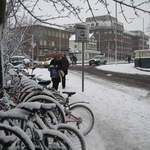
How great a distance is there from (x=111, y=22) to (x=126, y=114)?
2.91 meters

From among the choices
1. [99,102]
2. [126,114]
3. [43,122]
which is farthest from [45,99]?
[99,102]

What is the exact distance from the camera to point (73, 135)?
381 centimetres

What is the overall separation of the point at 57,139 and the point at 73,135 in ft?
1.91

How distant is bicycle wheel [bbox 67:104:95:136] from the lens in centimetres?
546

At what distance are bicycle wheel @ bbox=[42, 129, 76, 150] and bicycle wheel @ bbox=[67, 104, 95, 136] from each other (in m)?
2.11

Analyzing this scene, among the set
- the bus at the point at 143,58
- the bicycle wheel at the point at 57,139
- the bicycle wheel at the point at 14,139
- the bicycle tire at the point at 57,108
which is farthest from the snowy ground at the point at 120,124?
the bus at the point at 143,58

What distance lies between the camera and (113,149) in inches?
203

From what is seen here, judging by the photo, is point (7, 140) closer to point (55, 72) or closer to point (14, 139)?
point (14, 139)

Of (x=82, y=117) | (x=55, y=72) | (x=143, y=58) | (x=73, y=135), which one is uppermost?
(x=143, y=58)

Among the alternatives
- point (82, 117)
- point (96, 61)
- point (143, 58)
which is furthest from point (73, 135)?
point (96, 61)

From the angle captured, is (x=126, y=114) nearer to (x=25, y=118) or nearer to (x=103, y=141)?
(x=103, y=141)

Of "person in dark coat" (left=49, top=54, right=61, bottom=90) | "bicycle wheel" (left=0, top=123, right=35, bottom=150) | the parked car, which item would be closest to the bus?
the parked car

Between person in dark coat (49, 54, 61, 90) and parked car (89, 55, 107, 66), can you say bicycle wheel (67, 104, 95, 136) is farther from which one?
parked car (89, 55, 107, 66)

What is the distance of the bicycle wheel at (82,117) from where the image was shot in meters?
5.46
